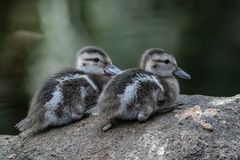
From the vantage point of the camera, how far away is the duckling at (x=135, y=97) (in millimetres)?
3955

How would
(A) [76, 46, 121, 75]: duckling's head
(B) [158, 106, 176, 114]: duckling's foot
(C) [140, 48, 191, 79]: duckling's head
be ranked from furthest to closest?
1. (A) [76, 46, 121, 75]: duckling's head
2. (C) [140, 48, 191, 79]: duckling's head
3. (B) [158, 106, 176, 114]: duckling's foot

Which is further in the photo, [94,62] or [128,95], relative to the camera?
[94,62]

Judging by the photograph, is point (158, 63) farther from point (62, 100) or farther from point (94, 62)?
point (62, 100)

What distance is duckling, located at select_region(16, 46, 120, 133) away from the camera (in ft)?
13.6

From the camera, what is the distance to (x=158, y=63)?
4305 mm

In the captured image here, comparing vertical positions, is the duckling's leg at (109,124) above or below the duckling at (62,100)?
below

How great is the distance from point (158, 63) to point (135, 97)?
389 millimetres

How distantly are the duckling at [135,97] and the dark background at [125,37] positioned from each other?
A: 1.54 m

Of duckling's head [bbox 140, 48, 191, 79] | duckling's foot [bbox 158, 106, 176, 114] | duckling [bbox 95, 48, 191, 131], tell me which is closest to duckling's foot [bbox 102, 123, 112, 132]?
duckling [bbox 95, 48, 191, 131]

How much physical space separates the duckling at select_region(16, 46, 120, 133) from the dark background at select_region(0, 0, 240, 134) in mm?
1432

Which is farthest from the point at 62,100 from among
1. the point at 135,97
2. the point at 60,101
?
the point at 135,97

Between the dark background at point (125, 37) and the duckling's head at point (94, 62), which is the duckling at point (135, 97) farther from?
the dark background at point (125, 37)

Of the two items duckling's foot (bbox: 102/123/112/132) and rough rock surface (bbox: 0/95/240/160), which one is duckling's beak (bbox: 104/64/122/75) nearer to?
rough rock surface (bbox: 0/95/240/160)

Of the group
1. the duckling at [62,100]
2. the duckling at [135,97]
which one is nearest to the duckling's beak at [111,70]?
the duckling at [62,100]
